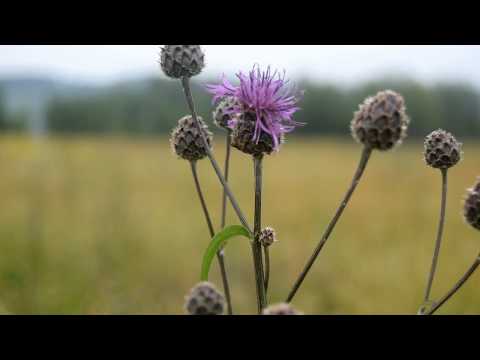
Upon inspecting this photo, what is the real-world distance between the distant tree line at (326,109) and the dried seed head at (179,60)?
20543 millimetres

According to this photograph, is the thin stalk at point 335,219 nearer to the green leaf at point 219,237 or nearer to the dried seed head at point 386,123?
the dried seed head at point 386,123

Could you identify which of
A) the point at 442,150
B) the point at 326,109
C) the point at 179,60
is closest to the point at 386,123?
the point at 442,150

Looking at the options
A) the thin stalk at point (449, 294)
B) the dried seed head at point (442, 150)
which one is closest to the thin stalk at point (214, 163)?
the thin stalk at point (449, 294)

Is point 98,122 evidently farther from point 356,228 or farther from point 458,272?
point 458,272

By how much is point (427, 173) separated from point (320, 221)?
7547 mm

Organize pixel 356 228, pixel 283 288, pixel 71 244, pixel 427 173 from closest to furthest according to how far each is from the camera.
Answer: pixel 283 288 → pixel 71 244 → pixel 356 228 → pixel 427 173

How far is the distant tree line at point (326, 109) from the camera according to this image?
23812mm

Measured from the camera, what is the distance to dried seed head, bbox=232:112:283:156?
3.98 feet

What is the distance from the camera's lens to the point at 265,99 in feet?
4.09

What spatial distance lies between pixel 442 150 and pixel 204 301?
36.0 inches

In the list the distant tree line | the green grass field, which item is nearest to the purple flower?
the green grass field

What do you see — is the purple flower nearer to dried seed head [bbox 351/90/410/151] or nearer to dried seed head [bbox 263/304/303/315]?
dried seed head [bbox 351/90/410/151]

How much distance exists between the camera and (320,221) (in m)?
10.1

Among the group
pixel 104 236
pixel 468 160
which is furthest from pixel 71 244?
pixel 468 160
